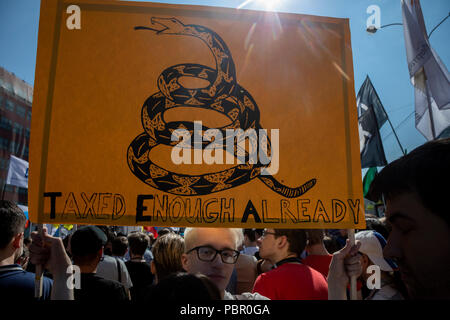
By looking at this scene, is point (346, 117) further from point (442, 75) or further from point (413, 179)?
point (442, 75)

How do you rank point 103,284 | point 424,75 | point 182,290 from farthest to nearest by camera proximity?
point 424,75 < point 103,284 < point 182,290

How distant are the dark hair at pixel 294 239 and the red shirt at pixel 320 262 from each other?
0.42 metres

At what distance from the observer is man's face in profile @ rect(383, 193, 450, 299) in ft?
3.68

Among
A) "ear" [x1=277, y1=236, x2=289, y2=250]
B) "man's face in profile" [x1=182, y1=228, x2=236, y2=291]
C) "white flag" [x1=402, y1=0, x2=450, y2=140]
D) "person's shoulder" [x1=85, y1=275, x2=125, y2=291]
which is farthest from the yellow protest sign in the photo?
"white flag" [x1=402, y1=0, x2=450, y2=140]

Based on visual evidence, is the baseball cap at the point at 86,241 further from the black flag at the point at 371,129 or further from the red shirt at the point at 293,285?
the black flag at the point at 371,129

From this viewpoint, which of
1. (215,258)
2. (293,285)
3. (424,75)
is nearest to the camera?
(215,258)

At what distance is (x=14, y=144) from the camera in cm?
4203

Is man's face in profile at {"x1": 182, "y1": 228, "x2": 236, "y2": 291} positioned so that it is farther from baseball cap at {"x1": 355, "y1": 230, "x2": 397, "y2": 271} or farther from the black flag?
the black flag

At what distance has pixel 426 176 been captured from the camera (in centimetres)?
124

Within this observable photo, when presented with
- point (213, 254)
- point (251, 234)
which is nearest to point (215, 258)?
point (213, 254)

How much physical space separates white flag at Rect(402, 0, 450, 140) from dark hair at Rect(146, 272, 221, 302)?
4550 millimetres

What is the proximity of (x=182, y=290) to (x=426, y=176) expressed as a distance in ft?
3.60

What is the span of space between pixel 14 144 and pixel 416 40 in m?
49.7

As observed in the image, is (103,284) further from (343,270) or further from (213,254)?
(343,270)
